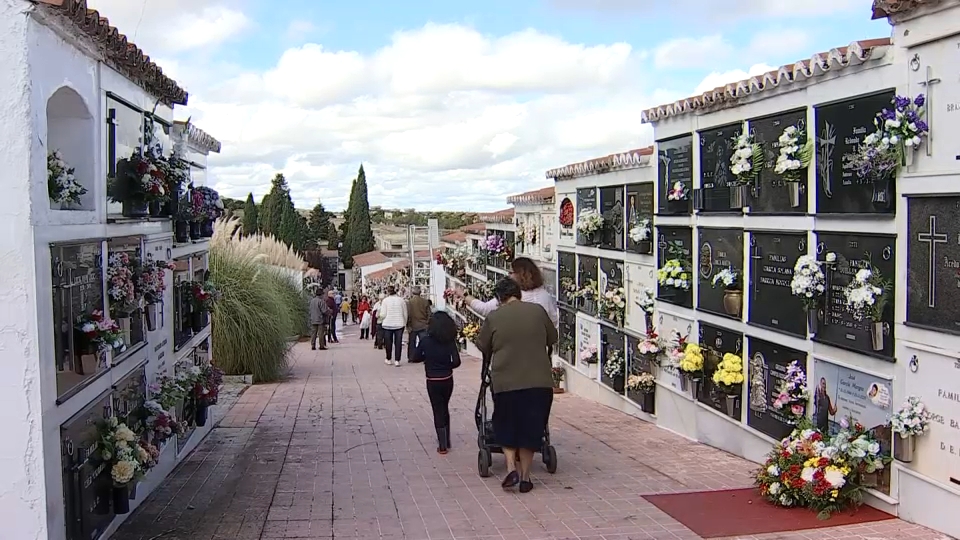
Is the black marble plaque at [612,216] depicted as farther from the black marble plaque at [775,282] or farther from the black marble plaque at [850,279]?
the black marble plaque at [850,279]

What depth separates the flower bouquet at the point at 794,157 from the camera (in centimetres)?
612

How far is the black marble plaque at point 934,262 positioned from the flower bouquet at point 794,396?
1.25 metres

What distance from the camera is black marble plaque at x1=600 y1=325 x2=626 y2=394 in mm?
10227

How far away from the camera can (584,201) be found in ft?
38.2

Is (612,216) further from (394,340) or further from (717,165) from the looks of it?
(394,340)

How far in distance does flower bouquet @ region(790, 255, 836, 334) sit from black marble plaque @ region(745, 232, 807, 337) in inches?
8.3

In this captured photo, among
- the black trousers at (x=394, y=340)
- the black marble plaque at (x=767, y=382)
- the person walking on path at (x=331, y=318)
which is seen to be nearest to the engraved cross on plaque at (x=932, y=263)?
the black marble plaque at (x=767, y=382)

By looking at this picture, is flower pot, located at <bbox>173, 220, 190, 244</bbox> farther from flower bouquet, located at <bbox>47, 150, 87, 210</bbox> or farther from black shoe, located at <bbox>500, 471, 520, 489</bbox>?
black shoe, located at <bbox>500, 471, 520, 489</bbox>

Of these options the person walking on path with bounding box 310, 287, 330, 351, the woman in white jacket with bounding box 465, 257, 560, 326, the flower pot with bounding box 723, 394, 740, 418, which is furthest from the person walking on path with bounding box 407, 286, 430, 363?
the flower pot with bounding box 723, 394, 740, 418

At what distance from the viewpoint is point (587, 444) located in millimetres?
8023

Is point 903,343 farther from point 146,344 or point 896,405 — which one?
point 146,344

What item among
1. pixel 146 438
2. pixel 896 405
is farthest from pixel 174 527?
pixel 896 405

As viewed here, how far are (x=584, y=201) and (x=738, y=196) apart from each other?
4.53 m

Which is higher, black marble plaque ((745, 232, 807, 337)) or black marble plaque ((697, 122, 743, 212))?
black marble plaque ((697, 122, 743, 212))
